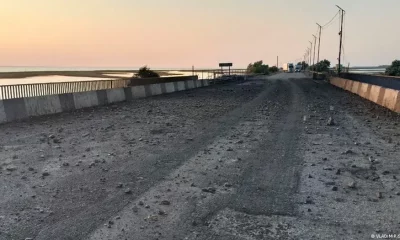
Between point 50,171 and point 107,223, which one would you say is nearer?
point 107,223

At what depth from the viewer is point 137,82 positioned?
34.5 m

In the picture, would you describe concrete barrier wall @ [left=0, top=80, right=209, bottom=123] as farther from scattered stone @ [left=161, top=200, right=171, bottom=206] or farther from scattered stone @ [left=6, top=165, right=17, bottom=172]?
scattered stone @ [left=161, top=200, right=171, bottom=206]

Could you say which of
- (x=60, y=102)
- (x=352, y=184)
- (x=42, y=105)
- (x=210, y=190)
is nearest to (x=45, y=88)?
(x=60, y=102)

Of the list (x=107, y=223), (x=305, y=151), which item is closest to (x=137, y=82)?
(x=305, y=151)

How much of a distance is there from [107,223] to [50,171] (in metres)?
2.65

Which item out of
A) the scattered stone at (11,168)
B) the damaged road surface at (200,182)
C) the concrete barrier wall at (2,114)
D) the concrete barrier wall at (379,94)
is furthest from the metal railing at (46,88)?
the concrete barrier wall at (379,94)

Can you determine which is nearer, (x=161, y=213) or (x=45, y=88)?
(x=161, y=213)

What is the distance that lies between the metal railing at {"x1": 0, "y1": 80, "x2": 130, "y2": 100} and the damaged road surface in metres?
7.98

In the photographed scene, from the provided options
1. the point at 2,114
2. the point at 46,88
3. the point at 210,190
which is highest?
the point at 46,88

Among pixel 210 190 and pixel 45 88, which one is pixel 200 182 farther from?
pixel 45 88

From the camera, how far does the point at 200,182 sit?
617 cm

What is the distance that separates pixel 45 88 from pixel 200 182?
18258 millimetres

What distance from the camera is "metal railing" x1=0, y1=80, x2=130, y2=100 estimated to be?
736 inches

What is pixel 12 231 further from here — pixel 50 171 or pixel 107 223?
pixel 50 171
